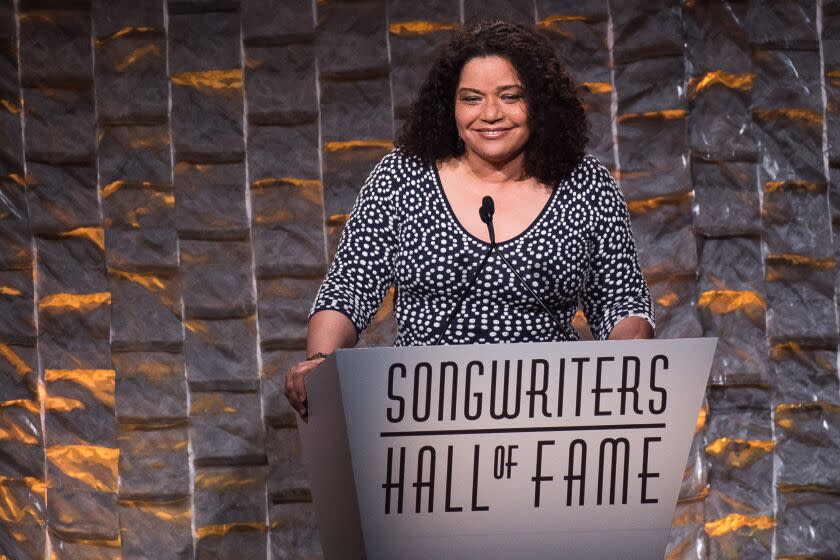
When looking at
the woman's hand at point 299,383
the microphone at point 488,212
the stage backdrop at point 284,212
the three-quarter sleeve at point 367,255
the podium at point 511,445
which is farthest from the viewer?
the stage backdrop at point 284,212

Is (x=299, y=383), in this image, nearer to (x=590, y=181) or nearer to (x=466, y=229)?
(x=466, y=229)

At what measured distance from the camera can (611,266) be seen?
187 cm

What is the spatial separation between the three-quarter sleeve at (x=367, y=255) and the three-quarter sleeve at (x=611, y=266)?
0.34 meters

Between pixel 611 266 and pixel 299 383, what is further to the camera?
pixel 611 266

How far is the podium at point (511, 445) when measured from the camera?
1.37 m

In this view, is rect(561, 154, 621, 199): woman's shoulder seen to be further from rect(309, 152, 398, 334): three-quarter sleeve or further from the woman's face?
rect(309, 152, 398, 334): three-quarter sleeve

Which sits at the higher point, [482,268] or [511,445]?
[482,268]

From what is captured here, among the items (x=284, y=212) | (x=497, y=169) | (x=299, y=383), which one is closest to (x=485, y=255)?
(x=497, y=169)

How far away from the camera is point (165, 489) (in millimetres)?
2873

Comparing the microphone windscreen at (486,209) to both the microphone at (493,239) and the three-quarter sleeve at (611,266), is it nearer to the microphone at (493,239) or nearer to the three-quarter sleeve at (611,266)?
the microphone at (493,239)

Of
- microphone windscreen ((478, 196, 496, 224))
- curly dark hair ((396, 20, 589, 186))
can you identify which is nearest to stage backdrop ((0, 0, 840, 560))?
curly dark hair ((396, 20, 589, 186))

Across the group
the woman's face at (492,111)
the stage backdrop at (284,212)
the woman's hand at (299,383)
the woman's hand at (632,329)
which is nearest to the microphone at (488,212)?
the woman's face at (492,111)

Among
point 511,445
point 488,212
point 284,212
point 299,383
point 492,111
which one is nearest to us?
point 511,445

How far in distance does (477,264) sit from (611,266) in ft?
0.82
